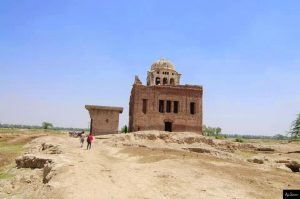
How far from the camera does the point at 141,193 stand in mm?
11750

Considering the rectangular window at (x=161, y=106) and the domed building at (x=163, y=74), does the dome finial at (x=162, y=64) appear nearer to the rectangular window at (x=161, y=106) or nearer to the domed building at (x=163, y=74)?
the domed building at (x=163, y=74)

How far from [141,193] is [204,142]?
23960 millimetres

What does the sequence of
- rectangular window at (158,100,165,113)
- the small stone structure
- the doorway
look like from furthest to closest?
rectangular window at (158,100,165,113)
the doorway
the small stone structure

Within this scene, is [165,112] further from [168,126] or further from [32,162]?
[32,162]

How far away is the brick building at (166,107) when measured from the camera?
124 feet

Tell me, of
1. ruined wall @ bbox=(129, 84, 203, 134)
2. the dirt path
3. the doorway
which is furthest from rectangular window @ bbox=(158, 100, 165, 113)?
the dirt path

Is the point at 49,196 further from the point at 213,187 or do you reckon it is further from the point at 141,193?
the point at 213,187

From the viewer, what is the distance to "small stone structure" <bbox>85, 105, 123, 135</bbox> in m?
37.2

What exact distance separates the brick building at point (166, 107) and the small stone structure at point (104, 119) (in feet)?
→ 6.85

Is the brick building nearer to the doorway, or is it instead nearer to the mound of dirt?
the doorway

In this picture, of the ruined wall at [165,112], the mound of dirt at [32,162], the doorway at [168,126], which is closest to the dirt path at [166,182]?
the mound of dirt at [32,162]

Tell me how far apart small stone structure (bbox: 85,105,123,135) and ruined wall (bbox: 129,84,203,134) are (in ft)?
6.85

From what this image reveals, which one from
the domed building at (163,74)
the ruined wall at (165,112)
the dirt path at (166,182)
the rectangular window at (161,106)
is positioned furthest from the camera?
the domed building at (163,74)

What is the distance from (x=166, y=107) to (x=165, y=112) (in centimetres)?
82
